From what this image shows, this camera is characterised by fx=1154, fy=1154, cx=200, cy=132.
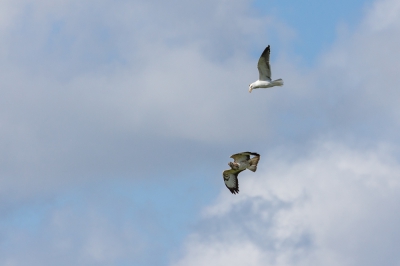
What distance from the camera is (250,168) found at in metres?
57.7

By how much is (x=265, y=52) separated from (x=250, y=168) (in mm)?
7847

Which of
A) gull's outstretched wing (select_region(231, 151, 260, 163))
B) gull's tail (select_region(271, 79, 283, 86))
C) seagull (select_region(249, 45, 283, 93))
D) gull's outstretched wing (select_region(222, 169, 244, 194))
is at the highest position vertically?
seagull (select_region(249, 45, 283, 93))

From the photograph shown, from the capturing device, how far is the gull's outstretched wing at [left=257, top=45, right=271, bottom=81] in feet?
205

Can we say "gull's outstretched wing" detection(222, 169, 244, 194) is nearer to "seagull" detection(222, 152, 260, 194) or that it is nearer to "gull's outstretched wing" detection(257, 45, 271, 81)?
"seagull" detection(222, 152, 260, 194)

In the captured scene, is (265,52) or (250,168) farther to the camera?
(265,52)

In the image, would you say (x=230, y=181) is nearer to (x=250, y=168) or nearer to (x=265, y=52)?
(x=250, y=168)

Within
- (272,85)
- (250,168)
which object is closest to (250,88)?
(272,85)

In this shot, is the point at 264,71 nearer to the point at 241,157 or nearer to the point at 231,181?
the point at 231,181

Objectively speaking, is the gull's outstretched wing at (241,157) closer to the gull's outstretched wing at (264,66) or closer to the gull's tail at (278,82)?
the gull's tail at (278,82)

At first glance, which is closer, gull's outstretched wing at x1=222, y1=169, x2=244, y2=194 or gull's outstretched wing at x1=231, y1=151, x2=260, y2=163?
gull's outstretched wing at x1=231, y1=151, x2=260, y2=163

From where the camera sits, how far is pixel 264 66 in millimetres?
62719

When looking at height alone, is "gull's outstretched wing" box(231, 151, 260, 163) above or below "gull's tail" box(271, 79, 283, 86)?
below

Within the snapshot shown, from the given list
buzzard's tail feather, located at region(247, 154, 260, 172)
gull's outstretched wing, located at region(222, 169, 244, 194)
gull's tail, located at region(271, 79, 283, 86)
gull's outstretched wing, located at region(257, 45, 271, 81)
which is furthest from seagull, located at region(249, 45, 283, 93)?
buzzard's tail feather, located at region(247, 154, 260, 172)

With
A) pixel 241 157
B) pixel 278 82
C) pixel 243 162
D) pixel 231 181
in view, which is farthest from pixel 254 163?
pixel 278 82
